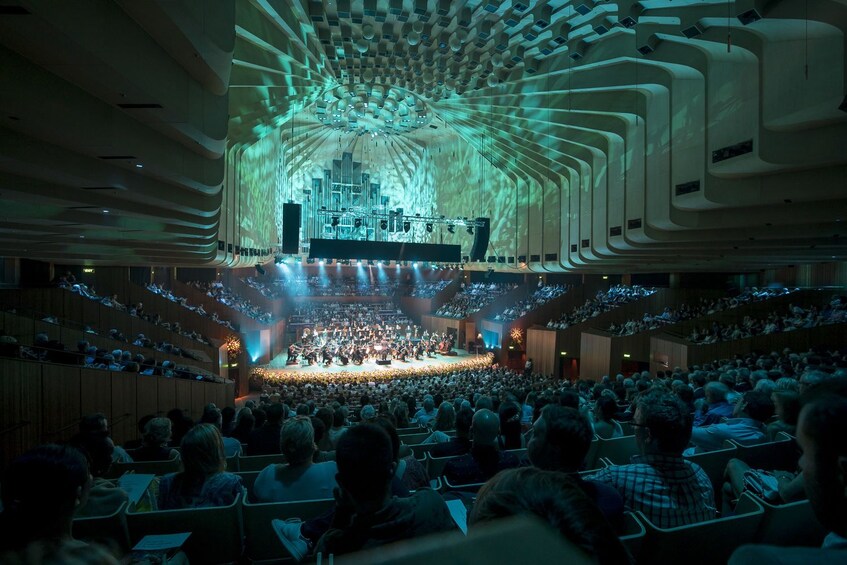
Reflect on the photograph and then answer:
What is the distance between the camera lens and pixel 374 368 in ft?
68.7

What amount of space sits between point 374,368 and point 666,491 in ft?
62.6

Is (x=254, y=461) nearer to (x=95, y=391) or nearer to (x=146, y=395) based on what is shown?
(x=95, y=391)

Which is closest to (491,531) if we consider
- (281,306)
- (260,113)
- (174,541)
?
(174,541)

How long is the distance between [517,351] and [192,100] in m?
21.0

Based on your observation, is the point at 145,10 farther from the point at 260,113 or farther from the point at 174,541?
the point at 260,113

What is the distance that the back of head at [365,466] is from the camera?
5.39ft

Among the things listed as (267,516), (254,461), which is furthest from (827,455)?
(254,461)

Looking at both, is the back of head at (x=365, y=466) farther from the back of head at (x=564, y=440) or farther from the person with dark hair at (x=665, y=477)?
the person with dark hair at (x=665, y=477)

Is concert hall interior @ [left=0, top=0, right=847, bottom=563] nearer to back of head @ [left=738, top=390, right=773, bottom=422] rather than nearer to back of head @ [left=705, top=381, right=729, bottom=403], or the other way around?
back of head @ [left=738, top=390, right=773, bottom=422]

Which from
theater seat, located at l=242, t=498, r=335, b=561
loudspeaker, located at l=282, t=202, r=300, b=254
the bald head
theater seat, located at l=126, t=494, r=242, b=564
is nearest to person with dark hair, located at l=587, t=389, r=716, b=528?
the bald head

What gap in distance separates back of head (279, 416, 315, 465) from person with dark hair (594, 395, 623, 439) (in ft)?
10.0

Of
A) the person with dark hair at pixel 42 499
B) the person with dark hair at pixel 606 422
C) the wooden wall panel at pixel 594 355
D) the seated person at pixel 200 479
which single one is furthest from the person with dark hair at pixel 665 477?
the wooden wall panel at pixel 594 355

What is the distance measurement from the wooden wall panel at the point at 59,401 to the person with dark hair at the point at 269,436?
4734 millimetres

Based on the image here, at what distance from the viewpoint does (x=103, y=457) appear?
3535 millimetres
